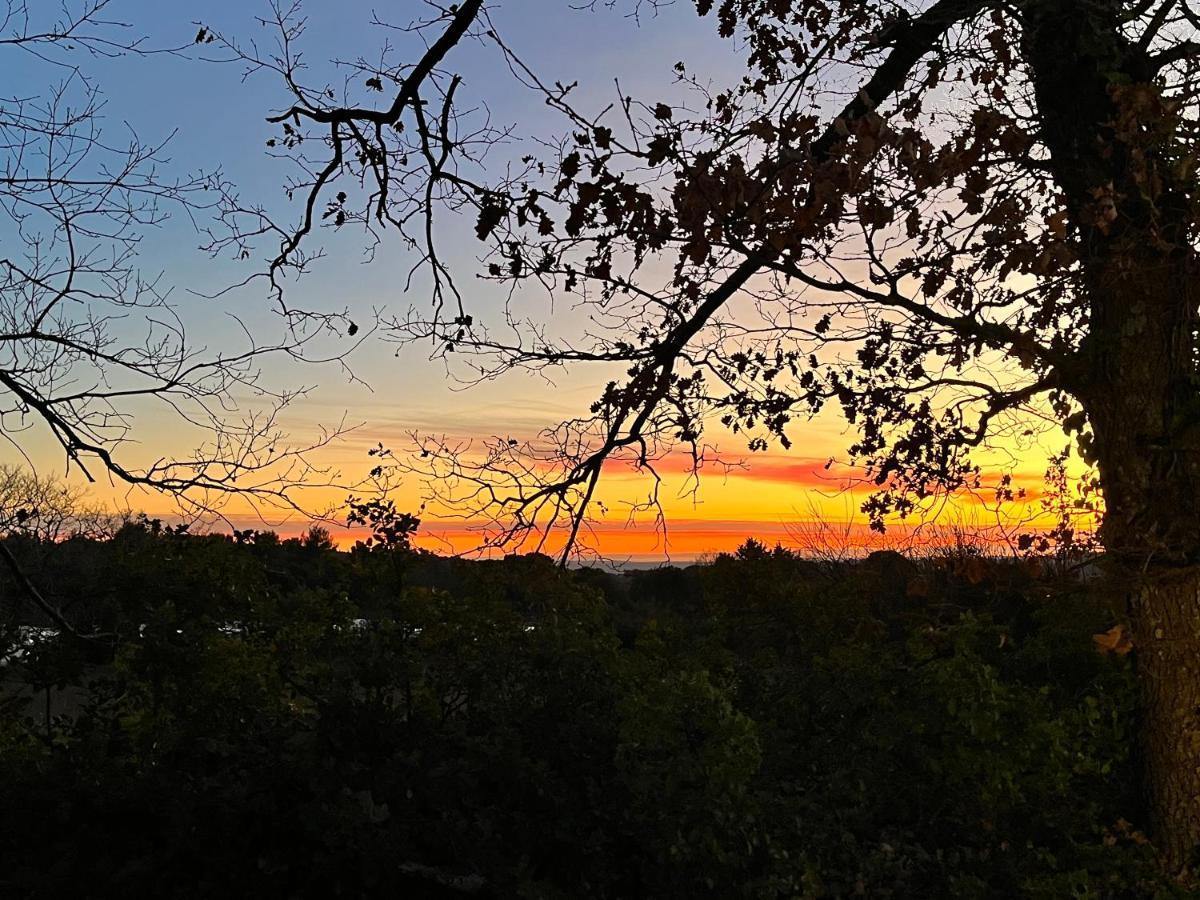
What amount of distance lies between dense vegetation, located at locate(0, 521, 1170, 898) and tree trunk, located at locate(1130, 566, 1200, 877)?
0.21 m

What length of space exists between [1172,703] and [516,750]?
3947 mm

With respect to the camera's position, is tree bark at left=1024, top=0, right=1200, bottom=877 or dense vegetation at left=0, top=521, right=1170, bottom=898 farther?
tree bark at left=1024, top=0, right=1200, bottom=877

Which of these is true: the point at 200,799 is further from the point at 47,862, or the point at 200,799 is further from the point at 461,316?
the point at 461,316

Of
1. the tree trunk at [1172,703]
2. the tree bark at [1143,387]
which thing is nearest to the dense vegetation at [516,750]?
the tree trunk at [1172,703]

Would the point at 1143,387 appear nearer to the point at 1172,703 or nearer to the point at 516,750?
the point at 1172,703

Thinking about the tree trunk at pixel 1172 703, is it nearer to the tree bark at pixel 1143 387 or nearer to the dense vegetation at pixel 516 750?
the tree bark at pixel 1143 387

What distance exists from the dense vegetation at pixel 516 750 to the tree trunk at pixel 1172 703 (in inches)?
8.3

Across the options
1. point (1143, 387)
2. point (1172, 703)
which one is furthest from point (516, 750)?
point (1143, 387)

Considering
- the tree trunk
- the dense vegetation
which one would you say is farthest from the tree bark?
the dense vegetation

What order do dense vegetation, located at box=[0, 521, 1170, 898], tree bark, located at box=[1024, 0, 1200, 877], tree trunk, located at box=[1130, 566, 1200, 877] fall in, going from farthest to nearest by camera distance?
1. tree trunk, located at box=[1130, 566, 1200, 877]
2. tree bark, located at box=[1024, 0, 1200, 877]
3. dense vegetation, located at box=[0, 521, 1170, 898]

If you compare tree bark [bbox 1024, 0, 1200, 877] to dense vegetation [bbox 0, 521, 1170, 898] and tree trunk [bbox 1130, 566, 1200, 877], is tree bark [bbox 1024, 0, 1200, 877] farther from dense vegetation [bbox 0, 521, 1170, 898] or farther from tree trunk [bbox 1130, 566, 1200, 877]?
dense vegetation [bbox 0, 521, 1170, 898]

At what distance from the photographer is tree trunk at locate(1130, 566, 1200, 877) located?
18.9ft

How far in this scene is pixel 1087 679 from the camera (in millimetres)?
7430

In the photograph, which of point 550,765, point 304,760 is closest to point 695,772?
point 550,765
